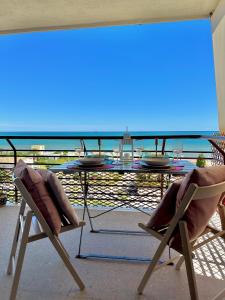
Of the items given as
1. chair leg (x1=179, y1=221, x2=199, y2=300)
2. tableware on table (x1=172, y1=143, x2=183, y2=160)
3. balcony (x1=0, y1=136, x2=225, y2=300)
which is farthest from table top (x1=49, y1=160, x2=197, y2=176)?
balcony (x1=0, y1=136, x2=225, y2=300)

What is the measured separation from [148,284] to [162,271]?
0.20 meters

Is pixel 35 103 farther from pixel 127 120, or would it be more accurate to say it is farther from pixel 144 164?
pixel 144 164

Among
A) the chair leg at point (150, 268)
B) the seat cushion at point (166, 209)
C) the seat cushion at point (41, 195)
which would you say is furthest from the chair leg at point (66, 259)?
the seat cushion at point (166, 209)

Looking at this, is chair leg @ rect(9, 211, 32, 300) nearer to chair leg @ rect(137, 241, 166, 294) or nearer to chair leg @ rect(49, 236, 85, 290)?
chair leg @ rect(49, 236, 85, 290)

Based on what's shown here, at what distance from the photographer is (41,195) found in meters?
1.59

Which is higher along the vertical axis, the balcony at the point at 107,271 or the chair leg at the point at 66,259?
the chair leg at the point at 66,259

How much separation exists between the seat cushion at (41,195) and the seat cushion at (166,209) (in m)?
0.55

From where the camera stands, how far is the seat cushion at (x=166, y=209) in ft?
5.21

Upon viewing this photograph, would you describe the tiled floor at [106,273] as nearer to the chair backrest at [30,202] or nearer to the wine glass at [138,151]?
the chair backrest at [30,202]

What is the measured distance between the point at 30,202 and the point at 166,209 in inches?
29.8

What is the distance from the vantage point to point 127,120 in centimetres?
1916

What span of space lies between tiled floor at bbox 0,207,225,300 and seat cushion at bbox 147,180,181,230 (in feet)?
1.41

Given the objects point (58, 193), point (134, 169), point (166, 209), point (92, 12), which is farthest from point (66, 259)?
point (92, 12)

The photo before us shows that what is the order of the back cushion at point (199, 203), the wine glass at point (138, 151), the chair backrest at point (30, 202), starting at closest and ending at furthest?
1. the back cushion at point (199, 203)
2. the chair backrest at point (30, 202)
3. the wine glass at point (138, 151)
